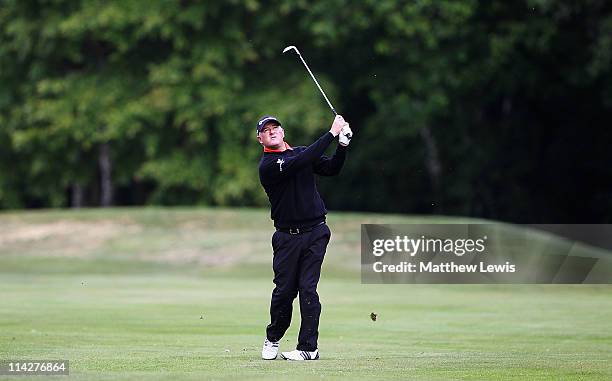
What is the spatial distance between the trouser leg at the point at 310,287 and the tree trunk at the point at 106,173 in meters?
29.3

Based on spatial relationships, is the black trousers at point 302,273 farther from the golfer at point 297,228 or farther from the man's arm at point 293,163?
the man's arm at point 293,163

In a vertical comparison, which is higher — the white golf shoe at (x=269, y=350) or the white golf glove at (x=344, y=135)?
the white golf glove at (x=344, y=135)

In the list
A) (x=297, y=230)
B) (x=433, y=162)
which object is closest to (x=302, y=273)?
(x=297, y=230)

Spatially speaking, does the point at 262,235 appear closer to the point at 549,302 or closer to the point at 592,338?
the point at 549,302

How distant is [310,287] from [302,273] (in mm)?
133

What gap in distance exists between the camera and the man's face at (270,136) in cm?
1094

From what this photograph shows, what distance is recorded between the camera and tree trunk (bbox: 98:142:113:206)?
40.0m

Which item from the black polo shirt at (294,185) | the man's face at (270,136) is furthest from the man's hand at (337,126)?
the man's face at (270,136)

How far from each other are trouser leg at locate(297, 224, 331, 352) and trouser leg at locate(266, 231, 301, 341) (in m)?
0.07

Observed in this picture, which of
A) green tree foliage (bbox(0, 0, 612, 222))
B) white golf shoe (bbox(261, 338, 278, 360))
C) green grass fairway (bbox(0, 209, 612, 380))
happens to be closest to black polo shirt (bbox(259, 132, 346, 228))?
white golf shoe (bbox(261, 338, 278, 360))

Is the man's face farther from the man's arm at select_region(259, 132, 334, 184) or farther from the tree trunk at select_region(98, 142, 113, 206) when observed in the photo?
the tree trunk at select_region(98, 142, 113, 206)

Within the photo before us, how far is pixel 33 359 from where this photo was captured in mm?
10836

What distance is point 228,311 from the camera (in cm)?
1777

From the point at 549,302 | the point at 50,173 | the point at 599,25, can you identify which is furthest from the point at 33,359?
the point at 50,173
